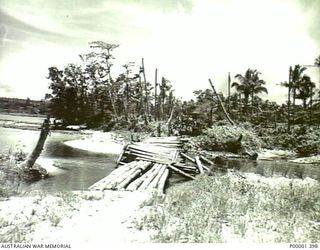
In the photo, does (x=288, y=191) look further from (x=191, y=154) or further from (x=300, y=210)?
(x=191, y=154)

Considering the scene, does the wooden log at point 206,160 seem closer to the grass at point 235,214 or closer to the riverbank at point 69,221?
the grass at point 235,214

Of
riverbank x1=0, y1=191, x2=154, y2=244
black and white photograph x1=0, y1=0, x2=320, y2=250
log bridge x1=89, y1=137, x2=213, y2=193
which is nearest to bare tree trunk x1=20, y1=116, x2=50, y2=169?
black and white photograph x1=0, y1=0, x2=320, y2=250

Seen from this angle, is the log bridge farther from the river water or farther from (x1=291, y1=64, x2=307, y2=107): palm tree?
(x1=291, y1=64, x2=307, y2=107): palm tree

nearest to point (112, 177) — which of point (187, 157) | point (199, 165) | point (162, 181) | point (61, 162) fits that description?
point (162, 181)

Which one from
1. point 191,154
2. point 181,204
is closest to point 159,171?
point 191,154

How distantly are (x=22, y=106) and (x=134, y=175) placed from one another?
154 centimetres

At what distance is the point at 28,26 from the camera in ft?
12.1

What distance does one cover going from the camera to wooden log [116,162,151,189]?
407 cm

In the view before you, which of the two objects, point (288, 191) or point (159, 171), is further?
point (159, 171)

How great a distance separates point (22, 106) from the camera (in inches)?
143

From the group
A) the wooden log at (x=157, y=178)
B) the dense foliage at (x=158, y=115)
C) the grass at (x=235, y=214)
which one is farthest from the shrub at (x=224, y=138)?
the grass at (x=235, y=214)

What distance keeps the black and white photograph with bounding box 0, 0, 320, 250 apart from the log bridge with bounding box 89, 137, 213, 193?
27 mm

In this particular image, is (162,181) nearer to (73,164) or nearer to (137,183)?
(137,183)

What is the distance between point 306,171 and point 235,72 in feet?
5.44
